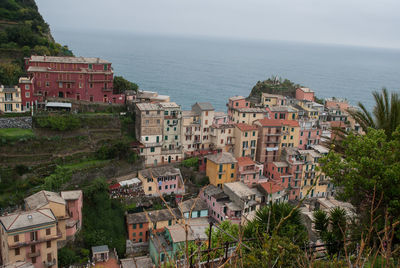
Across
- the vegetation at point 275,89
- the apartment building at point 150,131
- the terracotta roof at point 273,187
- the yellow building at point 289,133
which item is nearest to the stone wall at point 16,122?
the apartment building at point 150,131

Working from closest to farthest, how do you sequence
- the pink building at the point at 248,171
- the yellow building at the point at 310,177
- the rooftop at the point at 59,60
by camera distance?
1. the pink building at the point at 248,171
2. the rooftop at the point at 59,60
3. the yellow building at the point at 310,177

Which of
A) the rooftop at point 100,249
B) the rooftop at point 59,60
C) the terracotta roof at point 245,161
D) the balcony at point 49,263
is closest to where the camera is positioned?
the balcony at point 49,263

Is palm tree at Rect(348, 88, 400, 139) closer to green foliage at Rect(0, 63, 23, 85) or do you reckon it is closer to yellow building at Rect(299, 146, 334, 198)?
yellow building at Rect(299, 146, 334, 198)

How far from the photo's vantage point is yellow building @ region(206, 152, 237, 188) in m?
28.8

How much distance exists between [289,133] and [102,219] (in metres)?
17.6

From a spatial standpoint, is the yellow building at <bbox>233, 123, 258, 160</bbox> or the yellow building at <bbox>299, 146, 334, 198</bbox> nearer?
the yellow building at <bbox>299, 146, 334, 198</bbox>

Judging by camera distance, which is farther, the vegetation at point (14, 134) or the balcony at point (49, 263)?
the vegetation at point (14, 134)

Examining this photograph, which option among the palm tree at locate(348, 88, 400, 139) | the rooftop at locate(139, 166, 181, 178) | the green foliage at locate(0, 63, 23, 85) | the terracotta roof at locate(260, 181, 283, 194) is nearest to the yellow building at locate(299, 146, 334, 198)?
the terracotta roof at locate(260, 181, 283, 194)

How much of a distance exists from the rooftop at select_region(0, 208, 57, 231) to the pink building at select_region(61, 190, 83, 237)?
2305 millimetres

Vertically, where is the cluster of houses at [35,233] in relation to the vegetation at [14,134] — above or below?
below

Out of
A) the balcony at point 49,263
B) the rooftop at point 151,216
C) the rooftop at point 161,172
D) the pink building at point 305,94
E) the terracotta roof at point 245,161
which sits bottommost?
the balcony at point 49,263

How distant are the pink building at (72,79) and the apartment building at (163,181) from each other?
8.06m

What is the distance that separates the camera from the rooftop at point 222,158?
28753 mm

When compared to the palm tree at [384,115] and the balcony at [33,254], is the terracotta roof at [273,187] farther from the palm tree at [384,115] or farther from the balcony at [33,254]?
the palm tree at [384,115]
